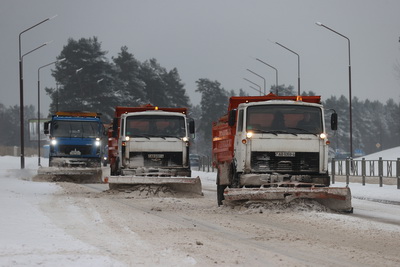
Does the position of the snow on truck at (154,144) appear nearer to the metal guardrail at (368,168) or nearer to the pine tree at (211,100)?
the metal guardrail at (368,168)

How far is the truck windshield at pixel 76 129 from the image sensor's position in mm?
36000

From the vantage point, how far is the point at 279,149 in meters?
17.5

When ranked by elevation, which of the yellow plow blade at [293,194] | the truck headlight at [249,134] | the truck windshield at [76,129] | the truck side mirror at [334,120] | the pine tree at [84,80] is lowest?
the yellow plow blade at [293,194]

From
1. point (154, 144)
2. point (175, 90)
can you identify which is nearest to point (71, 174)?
A: point (154, 144)

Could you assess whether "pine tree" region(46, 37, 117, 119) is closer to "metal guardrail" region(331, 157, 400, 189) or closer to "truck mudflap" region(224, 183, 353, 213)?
"metal guardrail" region(331, 157, 400, 189)

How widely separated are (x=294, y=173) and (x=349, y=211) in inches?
55.6

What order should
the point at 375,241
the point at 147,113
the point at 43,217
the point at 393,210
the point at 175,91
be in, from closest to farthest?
the point at 375,241
the point at 43,217
the point at 393,210
the point at 147,113
the point at 175,91

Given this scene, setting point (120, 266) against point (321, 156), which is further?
point (321, 156)

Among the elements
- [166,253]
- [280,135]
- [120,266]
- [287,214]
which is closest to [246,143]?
[280,135]

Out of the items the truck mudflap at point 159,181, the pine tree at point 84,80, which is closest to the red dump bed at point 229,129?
the truck mudflap at point 159,181

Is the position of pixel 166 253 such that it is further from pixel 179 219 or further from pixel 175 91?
pixel 175 91

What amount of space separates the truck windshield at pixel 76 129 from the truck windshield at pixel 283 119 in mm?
19367

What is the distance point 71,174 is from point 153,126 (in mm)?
11841

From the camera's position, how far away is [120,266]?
8.56m
